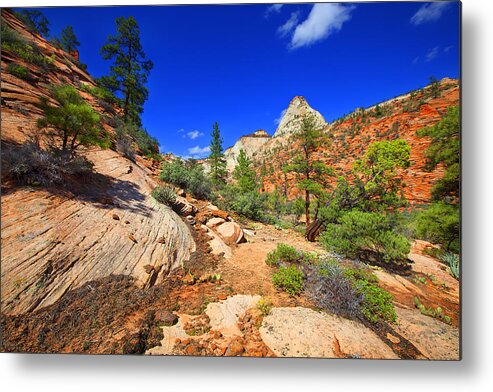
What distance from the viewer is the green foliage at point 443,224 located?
2930mm

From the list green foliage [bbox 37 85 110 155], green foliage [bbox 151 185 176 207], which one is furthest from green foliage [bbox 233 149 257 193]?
green foliage [bbox 37 85 110 155]

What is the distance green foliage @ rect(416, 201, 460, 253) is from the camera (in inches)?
115

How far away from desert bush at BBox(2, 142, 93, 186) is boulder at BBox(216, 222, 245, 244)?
3.55 m

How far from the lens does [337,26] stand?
3.38 meters

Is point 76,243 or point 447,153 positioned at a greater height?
point 447,153

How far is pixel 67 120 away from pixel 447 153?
21.9ft

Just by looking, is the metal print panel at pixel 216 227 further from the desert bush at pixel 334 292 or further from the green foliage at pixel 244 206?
the green foliage at pixel 244 206

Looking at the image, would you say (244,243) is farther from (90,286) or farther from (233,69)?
(233,69)

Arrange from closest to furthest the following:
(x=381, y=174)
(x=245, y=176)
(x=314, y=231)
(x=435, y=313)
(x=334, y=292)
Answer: (x=435, y=313) → (x=334, y=292) → (x=381, y=174) → (x=314, y=231) → (x=245, y=176)

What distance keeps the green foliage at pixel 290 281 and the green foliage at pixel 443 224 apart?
256cm

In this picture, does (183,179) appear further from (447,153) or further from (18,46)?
(447,153)

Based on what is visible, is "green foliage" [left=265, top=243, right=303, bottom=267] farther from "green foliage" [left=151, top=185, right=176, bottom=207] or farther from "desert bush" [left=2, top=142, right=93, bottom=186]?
"desert bush" [left=2, top=142, right=93, bottom=186]

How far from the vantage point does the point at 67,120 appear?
3.29m

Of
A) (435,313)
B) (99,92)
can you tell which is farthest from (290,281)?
(99,92)
